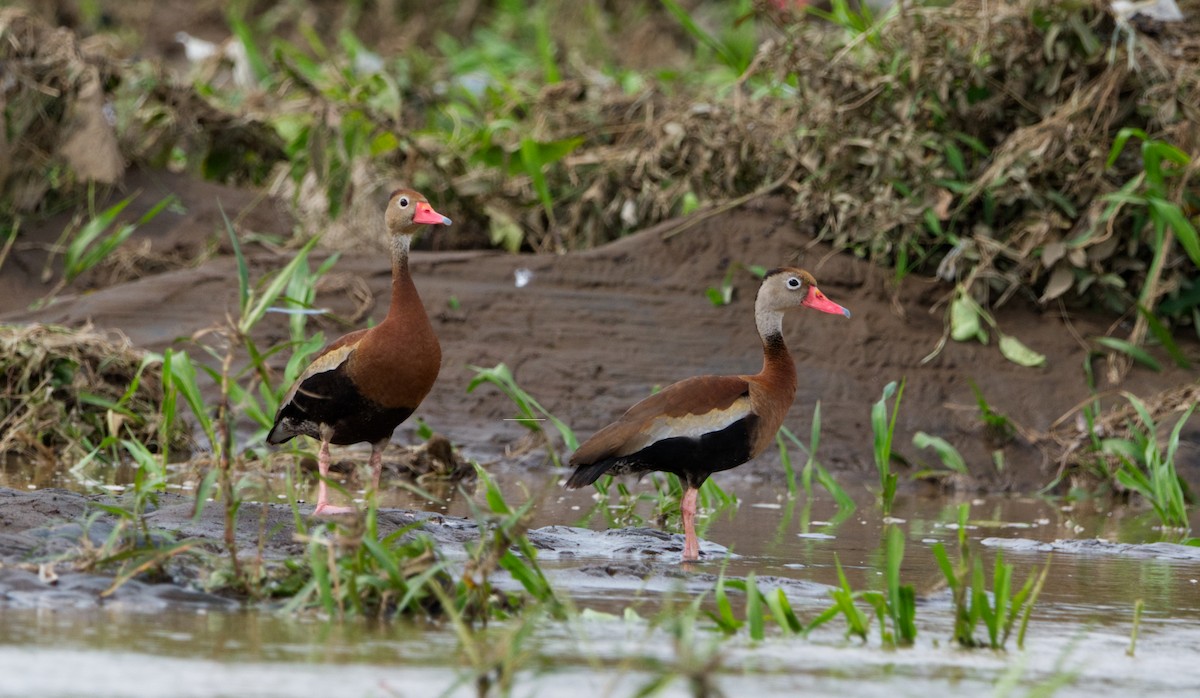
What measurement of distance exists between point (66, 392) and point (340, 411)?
8.81 ft

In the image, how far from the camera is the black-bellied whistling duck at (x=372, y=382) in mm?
6352

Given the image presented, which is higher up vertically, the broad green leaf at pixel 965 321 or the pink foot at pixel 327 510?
the broad green leaf at pixel 965 321

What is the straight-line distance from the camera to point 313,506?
6.45 metres

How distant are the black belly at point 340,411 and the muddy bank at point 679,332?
2185 millimetres

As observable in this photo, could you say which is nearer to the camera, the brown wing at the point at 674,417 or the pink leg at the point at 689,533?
the pink leg at the point at 689,533

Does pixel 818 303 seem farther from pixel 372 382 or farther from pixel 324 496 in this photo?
pixel 324 496

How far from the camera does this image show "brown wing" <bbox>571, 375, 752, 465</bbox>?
19.7 feet

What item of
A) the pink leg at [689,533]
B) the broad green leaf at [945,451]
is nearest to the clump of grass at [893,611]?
the pink leg at [689,533]

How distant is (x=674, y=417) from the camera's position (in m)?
6.07

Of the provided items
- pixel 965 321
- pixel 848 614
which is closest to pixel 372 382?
pixel 848 614

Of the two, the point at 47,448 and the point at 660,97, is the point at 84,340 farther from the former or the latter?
the point at 660,97

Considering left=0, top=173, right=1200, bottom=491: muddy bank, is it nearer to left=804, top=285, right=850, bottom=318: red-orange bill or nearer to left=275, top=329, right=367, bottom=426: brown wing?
left=804, top=285, right=850, bottom=318: red-orange bill

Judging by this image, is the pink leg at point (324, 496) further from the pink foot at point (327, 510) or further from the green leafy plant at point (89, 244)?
the green leafy plant at point (89, 244)

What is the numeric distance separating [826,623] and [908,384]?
4.76m
